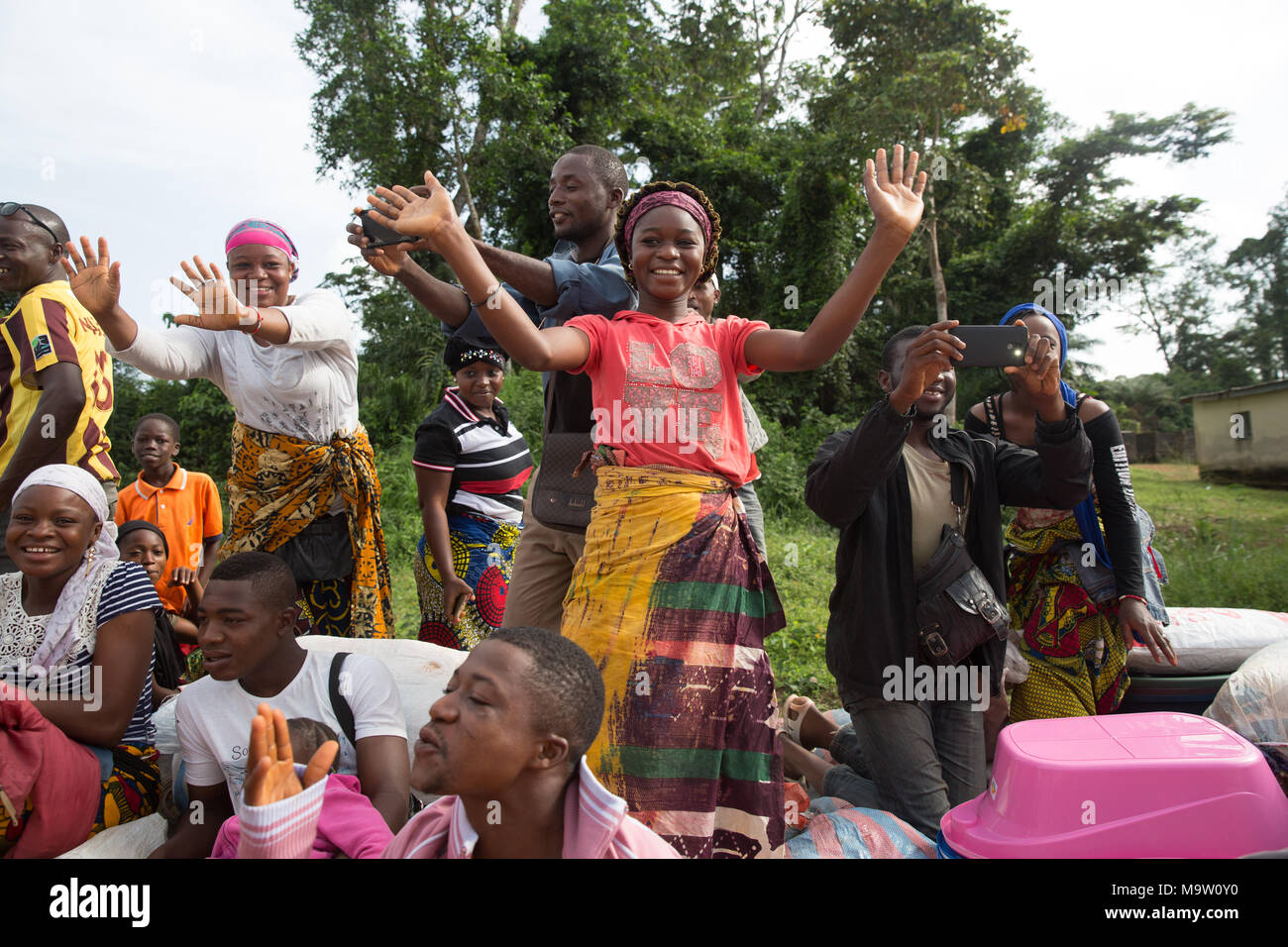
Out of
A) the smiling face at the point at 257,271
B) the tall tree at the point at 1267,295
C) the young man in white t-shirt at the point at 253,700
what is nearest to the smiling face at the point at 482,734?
the young man in white t-shirt at the point at 253,700

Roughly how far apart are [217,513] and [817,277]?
1268 cm

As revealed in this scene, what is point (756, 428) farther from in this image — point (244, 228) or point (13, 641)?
point (13, 641)

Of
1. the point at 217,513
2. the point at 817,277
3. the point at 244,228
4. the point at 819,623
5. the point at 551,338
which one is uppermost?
the point at 817,277

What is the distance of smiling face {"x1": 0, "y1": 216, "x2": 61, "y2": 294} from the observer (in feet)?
10.1

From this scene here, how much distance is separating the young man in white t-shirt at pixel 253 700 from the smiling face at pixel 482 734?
71cm

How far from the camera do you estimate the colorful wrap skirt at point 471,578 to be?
375cm

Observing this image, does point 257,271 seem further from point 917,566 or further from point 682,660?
point 917,566

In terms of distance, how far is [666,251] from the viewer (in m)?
2.18

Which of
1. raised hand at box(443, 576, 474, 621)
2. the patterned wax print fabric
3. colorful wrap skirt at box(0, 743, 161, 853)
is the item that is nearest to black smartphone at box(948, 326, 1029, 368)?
the patterned wax print fabric

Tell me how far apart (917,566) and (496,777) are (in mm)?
1764

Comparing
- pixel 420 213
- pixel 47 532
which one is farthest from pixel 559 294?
pixel 47 532

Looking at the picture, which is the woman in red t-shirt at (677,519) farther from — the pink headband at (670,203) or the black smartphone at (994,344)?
the black smartphone at (994,344)
